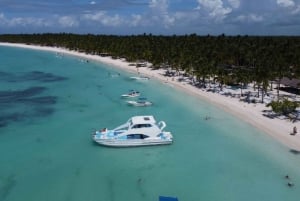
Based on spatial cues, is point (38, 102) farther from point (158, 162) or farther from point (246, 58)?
point (246, 58)

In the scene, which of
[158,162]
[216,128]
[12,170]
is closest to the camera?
[12,170]

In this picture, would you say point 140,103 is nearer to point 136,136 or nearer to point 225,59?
point 136,136

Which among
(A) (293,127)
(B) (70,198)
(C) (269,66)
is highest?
(C) (269,66)

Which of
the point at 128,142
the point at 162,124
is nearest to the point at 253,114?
the point at 162,124

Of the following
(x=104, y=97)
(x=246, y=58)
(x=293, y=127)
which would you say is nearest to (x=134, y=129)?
(x=293, y=127)

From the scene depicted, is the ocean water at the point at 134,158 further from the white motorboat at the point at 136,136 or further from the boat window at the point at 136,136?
the boat window at the point at 136,136

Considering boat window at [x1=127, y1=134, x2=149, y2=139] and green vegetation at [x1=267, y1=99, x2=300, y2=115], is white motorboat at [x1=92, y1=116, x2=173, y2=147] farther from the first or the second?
green vegetation at [x1=267, y1=99, x2=300, y2=115]
